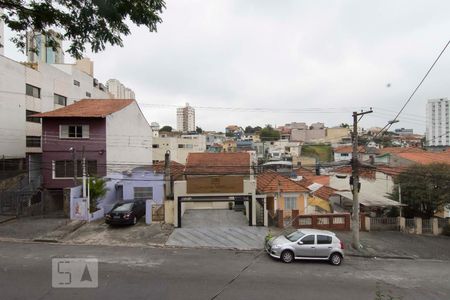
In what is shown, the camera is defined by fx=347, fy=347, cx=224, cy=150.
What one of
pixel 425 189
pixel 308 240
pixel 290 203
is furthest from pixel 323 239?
pixel 425 189

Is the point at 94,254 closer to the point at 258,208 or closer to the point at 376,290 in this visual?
the point at 376,290

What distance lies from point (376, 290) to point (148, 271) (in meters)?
8.25

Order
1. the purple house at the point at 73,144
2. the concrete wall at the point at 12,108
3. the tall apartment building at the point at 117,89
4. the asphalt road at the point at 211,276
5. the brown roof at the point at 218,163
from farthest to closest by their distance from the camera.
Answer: the tall apartment building at the point at 117,89, the concrete wall at the point at 12,108, the brown roof at the point at 218,163, the purple house at the point at 73,144, the asphalt road at the point at 211,276

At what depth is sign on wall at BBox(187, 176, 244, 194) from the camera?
22.1 meters

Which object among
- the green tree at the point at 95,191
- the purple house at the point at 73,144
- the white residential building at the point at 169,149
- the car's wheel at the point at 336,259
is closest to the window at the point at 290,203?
the car's wheel at the point at 336,259

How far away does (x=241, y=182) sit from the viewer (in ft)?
72.8

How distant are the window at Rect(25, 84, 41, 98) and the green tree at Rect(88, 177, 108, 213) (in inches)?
689

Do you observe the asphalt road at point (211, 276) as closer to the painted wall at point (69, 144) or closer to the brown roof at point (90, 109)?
the painted wall at point (69, 144)

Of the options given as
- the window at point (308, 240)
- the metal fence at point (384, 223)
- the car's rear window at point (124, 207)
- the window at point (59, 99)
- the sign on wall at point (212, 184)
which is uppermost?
the window at point (59, 99)

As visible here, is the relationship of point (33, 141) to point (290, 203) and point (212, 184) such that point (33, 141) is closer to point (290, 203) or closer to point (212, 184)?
point (212, 184)

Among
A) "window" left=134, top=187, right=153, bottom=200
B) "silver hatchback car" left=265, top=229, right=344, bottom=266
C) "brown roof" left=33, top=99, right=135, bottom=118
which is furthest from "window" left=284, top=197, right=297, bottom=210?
"brown roof" left=33, top=99, right=135, bottom=118

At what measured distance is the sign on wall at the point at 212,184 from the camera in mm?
22078

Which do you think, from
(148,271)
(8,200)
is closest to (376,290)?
(148,271)

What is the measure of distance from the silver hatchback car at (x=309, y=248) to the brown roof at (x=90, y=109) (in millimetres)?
17435
